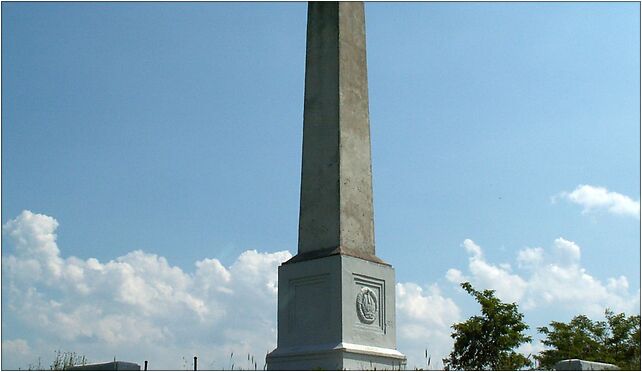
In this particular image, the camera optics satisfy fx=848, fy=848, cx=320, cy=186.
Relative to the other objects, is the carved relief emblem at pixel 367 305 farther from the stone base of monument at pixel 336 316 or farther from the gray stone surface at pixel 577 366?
the gray stone surface at pixel 577 366

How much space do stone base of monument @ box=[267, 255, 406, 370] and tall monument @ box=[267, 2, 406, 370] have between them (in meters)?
0.02

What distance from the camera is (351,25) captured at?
16672 mm

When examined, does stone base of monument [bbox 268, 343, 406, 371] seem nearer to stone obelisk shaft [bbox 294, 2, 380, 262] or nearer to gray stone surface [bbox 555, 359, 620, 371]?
stone obelisk shaft [bbox 294, 2, 380, 262]

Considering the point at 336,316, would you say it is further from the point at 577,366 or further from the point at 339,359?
the point at 577,366

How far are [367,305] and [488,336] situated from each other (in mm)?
11895

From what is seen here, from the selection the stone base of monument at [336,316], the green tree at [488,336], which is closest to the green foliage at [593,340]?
the green tree at [488,336]

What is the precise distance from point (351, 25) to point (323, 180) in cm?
329

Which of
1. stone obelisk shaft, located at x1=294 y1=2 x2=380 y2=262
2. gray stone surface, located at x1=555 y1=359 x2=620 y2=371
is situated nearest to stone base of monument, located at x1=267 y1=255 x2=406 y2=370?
stone obelisk shaft, located at x1=294 y1=2 x2=380 y2=262

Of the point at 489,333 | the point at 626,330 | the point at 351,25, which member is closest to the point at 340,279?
the point at 351,25

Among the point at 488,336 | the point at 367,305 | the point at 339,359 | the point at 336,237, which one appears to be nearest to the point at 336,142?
the point at 336,237

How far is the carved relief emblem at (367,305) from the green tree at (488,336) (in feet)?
36.0

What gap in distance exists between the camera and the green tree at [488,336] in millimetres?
25219

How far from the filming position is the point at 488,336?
84.4 feet

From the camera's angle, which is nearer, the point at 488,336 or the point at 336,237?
the point at 336,237
